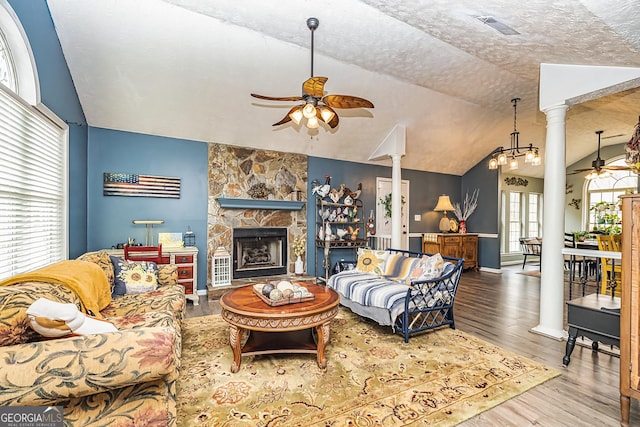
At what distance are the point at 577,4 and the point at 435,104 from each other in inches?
138

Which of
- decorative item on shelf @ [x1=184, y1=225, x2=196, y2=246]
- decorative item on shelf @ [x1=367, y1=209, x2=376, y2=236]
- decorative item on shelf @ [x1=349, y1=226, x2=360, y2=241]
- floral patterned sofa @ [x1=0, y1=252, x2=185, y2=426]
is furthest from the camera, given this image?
decorative item on shelf @ [x1=367, y1=209, x2=376, y2=236]

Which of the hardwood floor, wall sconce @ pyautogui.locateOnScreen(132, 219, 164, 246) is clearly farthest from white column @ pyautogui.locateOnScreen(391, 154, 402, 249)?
wall sconce @ pyautogui.locateOnScreen(132, 219, 164, 246)

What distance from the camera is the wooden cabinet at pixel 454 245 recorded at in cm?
728

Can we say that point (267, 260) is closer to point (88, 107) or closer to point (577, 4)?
point (88, 107)

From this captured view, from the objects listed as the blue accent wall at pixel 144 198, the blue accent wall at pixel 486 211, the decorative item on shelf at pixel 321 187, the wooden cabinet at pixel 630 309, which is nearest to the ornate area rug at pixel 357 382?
the wooden cabinet at pixel 630 309

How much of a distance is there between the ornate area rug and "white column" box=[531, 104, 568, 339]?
1008mm

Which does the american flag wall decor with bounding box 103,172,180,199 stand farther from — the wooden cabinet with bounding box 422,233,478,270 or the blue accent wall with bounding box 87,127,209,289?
the wooden cabinet with bounding box 422,233,478,270

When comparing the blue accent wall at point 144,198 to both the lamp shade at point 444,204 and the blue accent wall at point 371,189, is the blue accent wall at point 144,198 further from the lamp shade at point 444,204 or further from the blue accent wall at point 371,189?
the lamp shade at point 444,204

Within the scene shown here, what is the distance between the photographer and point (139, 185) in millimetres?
4688

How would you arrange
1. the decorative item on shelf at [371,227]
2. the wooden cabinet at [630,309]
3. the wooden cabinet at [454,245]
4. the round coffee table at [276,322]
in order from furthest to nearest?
the wooden cabinet at [454,245]
the decorative item on shelf at [371,227]
the round coffee table at [276,322]
the wooden cabinet at [630,309]

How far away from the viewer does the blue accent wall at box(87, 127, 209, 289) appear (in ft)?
14.6

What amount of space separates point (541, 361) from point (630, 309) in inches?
44.3

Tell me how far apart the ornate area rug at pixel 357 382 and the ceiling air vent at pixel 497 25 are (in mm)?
2915

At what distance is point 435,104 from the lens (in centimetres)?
552
